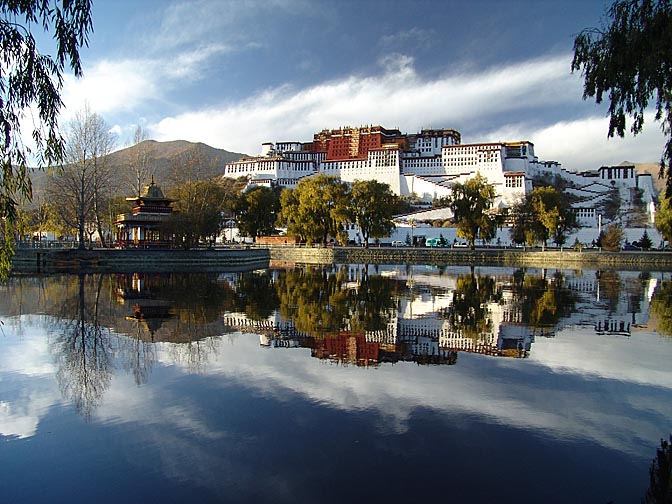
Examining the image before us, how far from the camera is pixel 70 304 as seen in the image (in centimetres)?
2030

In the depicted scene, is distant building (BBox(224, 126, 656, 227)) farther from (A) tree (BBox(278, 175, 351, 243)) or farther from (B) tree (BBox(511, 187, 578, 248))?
(A) tree (BBox(278, 175, 351, 243))

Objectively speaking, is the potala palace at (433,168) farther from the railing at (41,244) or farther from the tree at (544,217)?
the railing at (41,244)

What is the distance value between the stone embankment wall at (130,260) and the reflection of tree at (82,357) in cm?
2250

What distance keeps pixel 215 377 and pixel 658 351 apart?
10234 mm

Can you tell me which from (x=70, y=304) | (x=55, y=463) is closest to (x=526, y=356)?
(x=55, y=463)

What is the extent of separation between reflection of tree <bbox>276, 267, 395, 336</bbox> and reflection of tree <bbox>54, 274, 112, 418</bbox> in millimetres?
5333

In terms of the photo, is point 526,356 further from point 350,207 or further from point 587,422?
point 350,207

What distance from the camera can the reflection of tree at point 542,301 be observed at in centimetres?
1800

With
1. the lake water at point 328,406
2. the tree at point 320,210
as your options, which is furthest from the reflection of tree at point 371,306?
the tree at point 320,210

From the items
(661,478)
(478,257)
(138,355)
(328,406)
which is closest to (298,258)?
(478,257)

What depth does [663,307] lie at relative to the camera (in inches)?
845

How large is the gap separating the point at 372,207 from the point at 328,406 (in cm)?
5140

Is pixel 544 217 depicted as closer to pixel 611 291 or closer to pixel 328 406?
pixel 611 291

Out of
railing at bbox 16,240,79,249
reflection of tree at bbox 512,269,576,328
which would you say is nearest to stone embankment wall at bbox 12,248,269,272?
railing at bbox 16,240,79,249
